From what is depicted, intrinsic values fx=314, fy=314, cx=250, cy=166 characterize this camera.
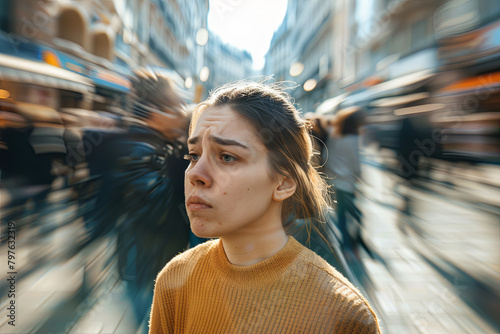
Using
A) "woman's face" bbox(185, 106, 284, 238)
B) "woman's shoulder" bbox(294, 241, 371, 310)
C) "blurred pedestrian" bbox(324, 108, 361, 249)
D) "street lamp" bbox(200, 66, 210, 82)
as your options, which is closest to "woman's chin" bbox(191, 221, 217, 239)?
"woman's face" bbox(185, 106, 284, 238)

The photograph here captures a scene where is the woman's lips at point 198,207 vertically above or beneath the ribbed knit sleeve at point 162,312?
above

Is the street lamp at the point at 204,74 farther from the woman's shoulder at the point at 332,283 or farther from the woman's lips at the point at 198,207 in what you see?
the woman's shoulder at the point at 332,283

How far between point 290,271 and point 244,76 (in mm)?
559

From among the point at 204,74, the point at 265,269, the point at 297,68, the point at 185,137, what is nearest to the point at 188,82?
the point at 204,74

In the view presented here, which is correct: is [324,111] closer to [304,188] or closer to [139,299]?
[304,188]

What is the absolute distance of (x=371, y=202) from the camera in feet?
2.54

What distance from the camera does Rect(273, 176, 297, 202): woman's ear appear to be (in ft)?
2.42

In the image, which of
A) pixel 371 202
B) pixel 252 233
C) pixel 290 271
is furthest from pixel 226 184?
pixel 371 202

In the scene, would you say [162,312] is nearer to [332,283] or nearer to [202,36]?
[332,283]

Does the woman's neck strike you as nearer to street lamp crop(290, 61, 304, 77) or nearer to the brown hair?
the brown hair

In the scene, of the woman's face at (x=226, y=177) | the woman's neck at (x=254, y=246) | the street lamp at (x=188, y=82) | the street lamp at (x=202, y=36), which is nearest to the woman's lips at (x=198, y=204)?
the woman's face at (x=226, y=177)

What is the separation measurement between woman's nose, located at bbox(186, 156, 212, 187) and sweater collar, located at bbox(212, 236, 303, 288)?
0.76 feet

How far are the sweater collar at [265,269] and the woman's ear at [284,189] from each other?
12 cm

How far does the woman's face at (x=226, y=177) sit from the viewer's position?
26.5 inches
